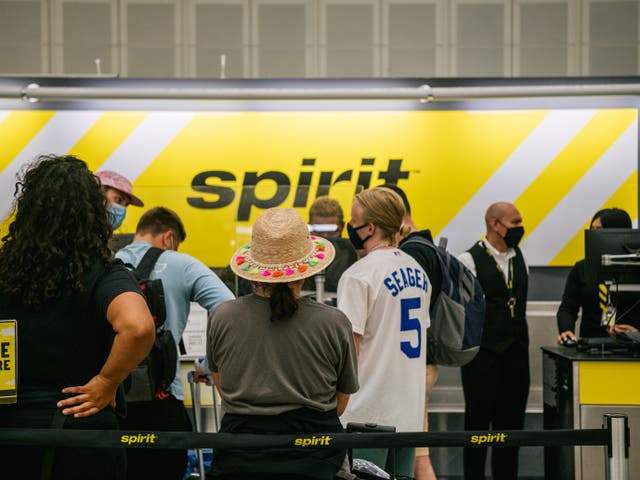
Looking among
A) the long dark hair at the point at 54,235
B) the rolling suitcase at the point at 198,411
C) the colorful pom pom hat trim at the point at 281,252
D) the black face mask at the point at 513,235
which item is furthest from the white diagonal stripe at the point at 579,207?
the long dark hair at the point at 54,235

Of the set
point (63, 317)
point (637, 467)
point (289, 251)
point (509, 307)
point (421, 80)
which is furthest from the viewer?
point (421, 80)

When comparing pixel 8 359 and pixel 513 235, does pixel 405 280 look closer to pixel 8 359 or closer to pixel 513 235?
pixel 8 359

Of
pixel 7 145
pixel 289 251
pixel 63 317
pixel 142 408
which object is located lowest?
pixel 142 408

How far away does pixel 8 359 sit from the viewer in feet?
6.81

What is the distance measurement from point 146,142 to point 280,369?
3716 mm

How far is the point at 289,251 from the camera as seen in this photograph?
7.47 ft

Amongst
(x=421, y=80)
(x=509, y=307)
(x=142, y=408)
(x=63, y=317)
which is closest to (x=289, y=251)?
(x=63, y=317)

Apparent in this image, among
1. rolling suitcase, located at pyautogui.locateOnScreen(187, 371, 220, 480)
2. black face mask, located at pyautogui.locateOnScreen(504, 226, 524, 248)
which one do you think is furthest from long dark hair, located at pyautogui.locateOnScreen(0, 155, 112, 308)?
black face mask, located at pyautogui.locateOnScreen(504, 226, 524, 248)

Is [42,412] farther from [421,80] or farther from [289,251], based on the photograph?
[421,80]

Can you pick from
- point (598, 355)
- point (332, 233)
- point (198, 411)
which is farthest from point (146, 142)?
point (598, 355)

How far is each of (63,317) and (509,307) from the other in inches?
121

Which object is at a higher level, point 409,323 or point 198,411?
point 409,323

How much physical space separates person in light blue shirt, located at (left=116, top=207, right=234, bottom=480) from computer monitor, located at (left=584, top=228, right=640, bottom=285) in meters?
2.06

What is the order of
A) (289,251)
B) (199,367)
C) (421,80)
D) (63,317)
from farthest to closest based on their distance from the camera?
(421,80), (199,367), (289,251), (63,317)
